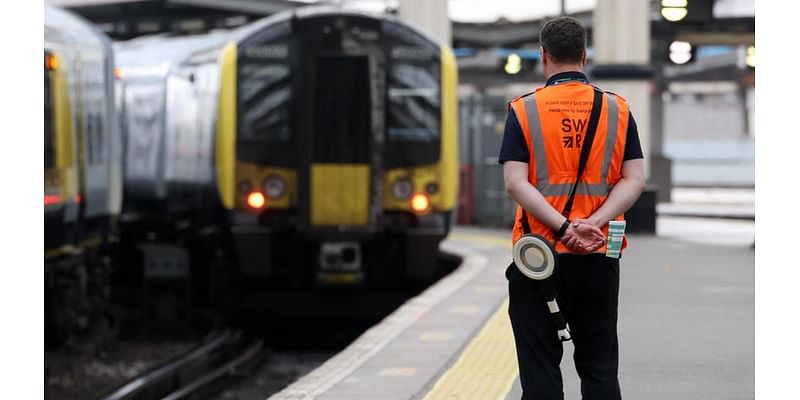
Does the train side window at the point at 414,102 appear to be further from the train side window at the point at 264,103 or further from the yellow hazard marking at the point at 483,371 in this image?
the yellow hazard marking at the point at 483,371

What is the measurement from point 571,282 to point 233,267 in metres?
10.6

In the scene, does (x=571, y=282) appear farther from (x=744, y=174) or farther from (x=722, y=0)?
(x=744, y=174)

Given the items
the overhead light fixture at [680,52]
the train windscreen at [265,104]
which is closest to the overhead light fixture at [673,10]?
the overhead light fixture at [680,52]

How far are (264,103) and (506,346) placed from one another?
5772 millimetres

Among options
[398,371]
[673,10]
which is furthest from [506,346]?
[673,10]

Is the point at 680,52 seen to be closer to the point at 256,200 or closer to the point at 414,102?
the point at 414,102

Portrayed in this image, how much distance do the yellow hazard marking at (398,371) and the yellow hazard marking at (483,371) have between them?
18cm

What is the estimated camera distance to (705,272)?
45.5 feet

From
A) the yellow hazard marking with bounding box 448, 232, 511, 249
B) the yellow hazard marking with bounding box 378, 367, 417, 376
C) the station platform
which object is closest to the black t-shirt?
the station platform

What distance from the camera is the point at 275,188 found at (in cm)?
1312

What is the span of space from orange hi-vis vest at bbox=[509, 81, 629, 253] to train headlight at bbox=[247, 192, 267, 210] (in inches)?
351

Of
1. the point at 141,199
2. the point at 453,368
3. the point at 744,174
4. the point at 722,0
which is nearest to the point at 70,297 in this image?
the point at 141,199

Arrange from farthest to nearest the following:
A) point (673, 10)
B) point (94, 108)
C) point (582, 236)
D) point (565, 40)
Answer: point (673, 10) → point (94, 108) → point (565, 40) → point (582, 236)
